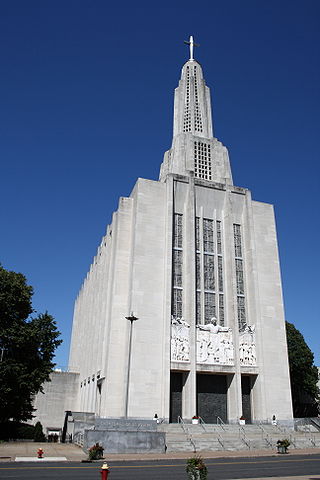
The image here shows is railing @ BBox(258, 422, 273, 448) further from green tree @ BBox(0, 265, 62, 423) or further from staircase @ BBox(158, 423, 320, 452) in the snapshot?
green tree @ BBox(0, 265, 62, 423)

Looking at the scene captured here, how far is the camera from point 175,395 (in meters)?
32.6

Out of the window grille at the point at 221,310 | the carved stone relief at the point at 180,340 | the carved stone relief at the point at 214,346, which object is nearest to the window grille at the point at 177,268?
the carved stone relief at the point at 180,340

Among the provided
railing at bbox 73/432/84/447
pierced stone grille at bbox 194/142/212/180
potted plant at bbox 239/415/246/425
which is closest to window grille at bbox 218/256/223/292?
pierced stone grille at bbox 194/142/212/180

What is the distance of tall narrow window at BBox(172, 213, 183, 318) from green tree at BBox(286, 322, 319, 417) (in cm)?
2013

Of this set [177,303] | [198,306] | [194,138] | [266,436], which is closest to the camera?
[266,436]

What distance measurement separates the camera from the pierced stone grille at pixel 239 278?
36.3 metres

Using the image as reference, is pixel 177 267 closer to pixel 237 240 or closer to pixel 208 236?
pixel 208 236

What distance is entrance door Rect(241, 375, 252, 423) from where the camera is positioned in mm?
33631

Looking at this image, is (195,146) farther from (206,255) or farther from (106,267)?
(106,267)

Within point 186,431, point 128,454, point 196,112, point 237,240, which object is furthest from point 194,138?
point 128,454

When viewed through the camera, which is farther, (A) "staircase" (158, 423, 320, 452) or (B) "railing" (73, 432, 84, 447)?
(B) "railing" (73, 432, 84, 447)

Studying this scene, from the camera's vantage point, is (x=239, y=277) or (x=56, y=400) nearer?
(x=239, y=277)

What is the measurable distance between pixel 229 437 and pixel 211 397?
319 inches

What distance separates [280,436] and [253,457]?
858cm
